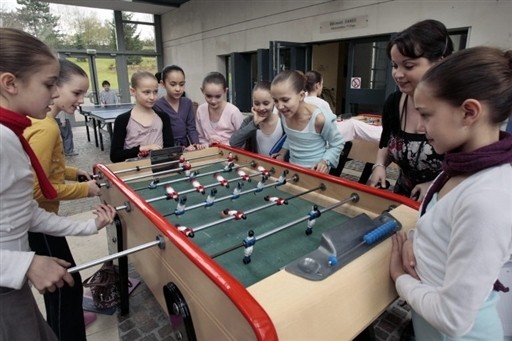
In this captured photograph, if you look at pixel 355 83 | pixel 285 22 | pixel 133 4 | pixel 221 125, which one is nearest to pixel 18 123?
pixel 221 125

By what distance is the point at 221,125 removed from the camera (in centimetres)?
283

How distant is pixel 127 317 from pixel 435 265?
180 centimetres

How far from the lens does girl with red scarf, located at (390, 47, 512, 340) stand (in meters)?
0.64

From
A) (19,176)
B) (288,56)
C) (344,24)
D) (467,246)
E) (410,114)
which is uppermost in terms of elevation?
(344,24)

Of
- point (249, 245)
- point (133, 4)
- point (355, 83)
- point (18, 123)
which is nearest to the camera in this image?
point (18, 123)

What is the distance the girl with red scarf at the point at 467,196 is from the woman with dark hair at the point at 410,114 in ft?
1.91

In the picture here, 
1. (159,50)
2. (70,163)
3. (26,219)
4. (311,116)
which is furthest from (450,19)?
(159,50)

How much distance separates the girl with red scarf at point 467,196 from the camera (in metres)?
0.64

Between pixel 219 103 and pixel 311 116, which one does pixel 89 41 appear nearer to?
pixel 219 103

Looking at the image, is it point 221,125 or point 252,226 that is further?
point 221,125

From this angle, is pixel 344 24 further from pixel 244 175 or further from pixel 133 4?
pixel 133 4

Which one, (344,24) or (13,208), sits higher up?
(344,24)

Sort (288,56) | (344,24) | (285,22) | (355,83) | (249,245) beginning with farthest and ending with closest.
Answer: (285,22)
(288,56)
(355,83)
(344,24)
(249,245)

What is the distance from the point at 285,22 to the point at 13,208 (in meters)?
7.48
